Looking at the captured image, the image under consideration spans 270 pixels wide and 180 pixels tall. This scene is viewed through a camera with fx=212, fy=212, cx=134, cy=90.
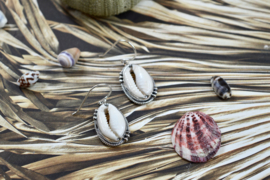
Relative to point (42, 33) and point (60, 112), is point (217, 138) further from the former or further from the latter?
point (42, 33)

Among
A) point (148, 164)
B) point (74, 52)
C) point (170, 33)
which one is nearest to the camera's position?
point (148, 164)

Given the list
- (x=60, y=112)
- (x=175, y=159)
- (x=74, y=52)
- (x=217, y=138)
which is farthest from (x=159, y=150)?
(x=74, y=52)

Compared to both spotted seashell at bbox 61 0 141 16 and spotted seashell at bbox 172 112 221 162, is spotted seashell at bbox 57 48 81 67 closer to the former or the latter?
spotted seashell at bbox 61 0 141 16

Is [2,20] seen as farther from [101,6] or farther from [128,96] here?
[128,96]

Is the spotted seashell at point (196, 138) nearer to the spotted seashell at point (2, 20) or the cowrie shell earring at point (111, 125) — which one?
the cowrie shell earring at point (111, 125)

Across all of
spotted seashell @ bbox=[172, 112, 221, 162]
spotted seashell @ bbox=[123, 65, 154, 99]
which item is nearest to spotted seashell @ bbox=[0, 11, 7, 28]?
spotted seashell @ bbox=[123, 65, 154, 99]

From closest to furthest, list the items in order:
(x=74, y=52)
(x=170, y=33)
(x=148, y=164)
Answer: (x=148, y=164) < (x=74, y=52) < (x=170, y=33)
